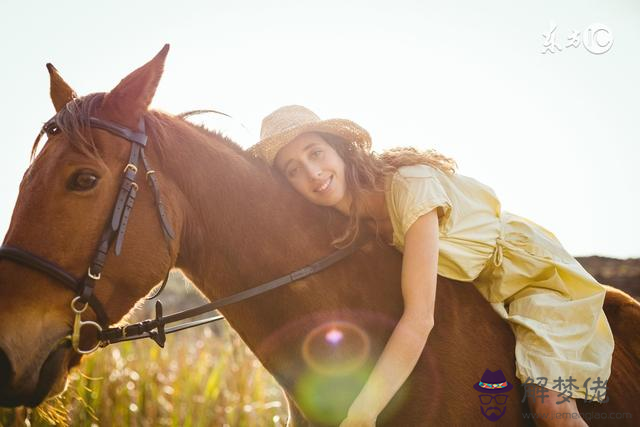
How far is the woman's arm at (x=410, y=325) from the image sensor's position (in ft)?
7.25

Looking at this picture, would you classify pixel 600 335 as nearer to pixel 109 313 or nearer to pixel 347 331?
pixel 347 331

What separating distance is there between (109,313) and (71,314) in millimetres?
167

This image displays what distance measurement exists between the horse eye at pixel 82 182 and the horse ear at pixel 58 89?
71cm

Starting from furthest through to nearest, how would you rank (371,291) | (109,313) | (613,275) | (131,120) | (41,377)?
(613,275) → (371,291) → (131,120) → (109,313) → (41,377)

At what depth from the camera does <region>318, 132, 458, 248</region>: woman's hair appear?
8.96 feet

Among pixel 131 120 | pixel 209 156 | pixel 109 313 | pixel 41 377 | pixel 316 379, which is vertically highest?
pixel 131 120

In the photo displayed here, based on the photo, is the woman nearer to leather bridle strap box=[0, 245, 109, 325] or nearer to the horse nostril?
leather bridle strap box=[0, 245, 109, 325]

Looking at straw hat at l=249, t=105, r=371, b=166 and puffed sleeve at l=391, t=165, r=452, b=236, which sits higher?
straw hat at l=249, t=105, r=371, b=166

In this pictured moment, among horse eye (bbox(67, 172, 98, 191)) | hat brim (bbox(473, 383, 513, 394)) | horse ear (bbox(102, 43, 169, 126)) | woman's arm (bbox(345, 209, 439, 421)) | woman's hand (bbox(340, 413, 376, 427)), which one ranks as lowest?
hat brim (bbox(473, 383, 513, 394))

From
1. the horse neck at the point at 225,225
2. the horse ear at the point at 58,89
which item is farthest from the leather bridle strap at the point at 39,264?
the horse ear at the point at 58,89

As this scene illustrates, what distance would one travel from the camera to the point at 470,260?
2.66 metres

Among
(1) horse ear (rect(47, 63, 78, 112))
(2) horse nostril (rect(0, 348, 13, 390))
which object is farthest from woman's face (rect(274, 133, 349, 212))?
(2) horse nostril (rect(0, 348, 13, 390))

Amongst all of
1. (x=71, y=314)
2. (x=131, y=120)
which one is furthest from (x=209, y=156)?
(x=71, y=314)

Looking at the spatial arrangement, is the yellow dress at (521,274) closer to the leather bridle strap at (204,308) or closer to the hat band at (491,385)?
the hat band at (491,385)
